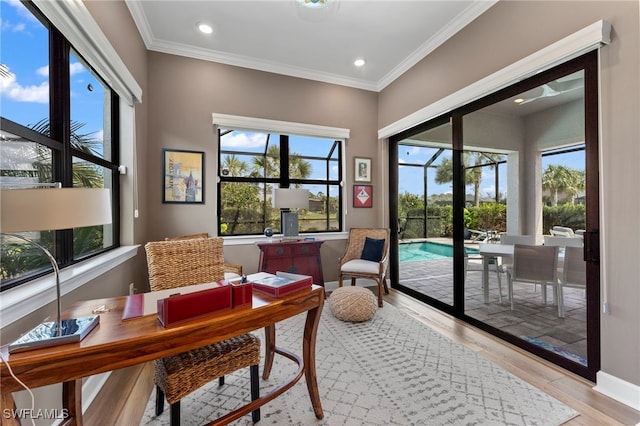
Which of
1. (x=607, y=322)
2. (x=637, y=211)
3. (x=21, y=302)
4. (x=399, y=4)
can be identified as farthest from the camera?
(x=399, y=4)

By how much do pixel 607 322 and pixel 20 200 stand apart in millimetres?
3143

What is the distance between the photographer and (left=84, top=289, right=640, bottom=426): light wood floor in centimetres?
161

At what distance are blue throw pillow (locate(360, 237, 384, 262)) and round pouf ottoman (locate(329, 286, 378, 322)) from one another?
2.65 ft

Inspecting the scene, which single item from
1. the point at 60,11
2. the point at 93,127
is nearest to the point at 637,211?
the point at 60,11

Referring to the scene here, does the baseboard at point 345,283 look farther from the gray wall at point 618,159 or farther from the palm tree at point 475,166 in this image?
the gray wall at point 618,159

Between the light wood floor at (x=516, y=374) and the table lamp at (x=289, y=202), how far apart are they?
6.47ft

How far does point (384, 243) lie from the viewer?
376cm

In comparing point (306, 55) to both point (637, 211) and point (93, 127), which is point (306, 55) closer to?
point (93, 127)

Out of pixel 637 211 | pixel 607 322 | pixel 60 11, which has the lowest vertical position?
pixel 607 322

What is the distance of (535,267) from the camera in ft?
8.02

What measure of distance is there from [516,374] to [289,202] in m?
2.64

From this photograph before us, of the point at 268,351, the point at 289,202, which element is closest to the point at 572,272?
the point at 268,351

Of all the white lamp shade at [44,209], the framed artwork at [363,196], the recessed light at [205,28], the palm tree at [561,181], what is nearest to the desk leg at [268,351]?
the white lamp shade at [44,209]

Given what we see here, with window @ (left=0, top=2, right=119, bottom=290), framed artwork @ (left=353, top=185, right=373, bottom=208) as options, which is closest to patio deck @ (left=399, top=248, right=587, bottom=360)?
framed artwork @ (left=353, top=185, right=373, bottom=208)
